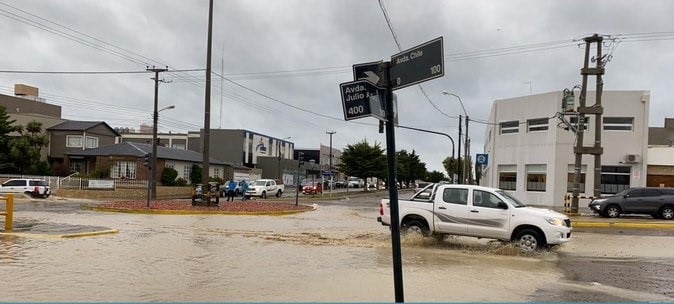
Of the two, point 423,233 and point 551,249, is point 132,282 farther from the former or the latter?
point 551,249

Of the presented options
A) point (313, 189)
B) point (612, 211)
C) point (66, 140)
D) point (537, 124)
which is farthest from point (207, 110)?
point (66, 140)

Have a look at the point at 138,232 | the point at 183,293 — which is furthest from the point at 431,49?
the point at 138,232

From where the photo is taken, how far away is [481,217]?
581 inches

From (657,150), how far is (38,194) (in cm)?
4177

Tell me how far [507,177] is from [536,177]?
2946 millimetres

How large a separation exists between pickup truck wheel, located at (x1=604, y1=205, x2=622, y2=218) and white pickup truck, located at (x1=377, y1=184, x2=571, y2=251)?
1508 centimetres

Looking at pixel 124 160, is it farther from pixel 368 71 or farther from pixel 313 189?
pixel 368 71

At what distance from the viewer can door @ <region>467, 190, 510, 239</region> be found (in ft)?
47.8

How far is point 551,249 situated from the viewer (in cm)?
1491

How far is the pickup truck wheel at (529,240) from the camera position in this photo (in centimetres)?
1427

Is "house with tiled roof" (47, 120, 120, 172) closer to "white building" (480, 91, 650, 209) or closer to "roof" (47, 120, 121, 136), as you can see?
"roof" (47, 120, 121, 136)

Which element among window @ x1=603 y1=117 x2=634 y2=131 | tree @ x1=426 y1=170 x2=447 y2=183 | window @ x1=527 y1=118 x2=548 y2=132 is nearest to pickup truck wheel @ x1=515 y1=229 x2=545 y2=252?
window @ x1=603 y1=117 x2=634 y2=131

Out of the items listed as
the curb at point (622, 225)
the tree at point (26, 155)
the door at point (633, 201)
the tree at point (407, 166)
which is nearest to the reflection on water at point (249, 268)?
the curb at point (622, 225)

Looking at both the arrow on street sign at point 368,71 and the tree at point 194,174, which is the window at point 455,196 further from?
the tree at point 194,174
